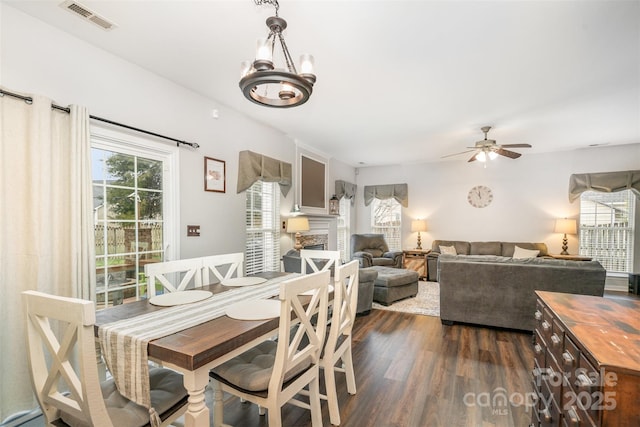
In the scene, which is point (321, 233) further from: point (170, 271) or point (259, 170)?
point (170, 271)

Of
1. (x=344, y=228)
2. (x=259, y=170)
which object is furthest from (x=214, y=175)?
(x=344, y=228)

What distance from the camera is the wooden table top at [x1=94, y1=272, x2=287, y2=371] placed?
1217mm

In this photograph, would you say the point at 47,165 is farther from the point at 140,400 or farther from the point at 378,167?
the point at 378,167

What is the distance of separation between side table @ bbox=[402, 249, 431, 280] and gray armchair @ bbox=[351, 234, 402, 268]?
204 mm

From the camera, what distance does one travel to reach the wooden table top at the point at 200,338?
122cm

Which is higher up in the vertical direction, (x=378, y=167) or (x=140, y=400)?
(x=378, y=167)

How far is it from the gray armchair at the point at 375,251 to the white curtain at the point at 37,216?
15.4ft

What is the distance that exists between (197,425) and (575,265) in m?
3.73

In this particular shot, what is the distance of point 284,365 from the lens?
4.88ft

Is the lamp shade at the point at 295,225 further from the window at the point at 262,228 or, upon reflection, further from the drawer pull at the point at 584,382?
the drawer pull at the point at 584,382

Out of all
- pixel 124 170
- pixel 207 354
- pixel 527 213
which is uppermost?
pixel 124 170

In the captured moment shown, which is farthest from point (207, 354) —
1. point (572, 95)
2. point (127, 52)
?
point (572, 95)

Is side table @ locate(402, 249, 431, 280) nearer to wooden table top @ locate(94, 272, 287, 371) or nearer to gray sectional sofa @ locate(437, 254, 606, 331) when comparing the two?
gray sectional sofa @ locate(437, 254, 606, 331)

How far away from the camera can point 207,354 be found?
48.8 inches
